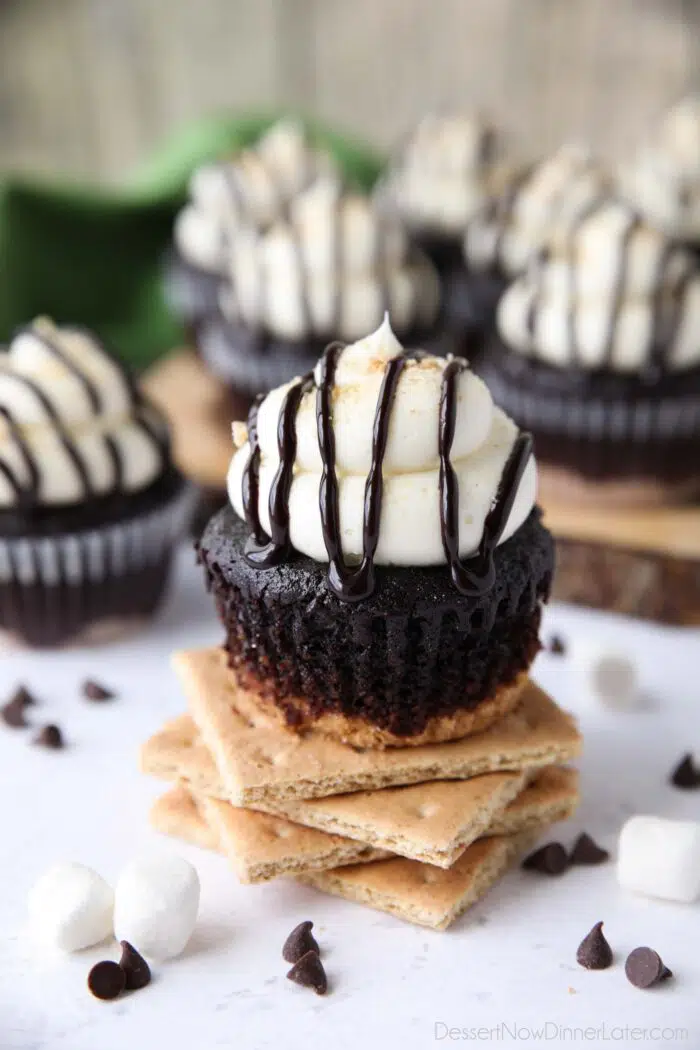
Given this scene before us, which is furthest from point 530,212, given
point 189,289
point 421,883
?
point 421,883

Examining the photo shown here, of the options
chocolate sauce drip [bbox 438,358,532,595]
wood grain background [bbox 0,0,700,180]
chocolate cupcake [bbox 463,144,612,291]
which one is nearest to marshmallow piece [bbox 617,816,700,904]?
chocolate sauce drip [bbox 438,358,532,595]

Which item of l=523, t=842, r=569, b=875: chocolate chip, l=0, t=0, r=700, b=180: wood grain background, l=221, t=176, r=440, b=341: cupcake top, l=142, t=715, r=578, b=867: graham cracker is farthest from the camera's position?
l=0, t=0, r=700, b=180: wood grain background

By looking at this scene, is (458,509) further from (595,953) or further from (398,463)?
(595,953)

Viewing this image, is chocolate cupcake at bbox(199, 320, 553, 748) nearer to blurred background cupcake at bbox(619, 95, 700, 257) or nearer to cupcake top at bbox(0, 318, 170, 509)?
cupcake top at bbox(0, 318, 170, 509)

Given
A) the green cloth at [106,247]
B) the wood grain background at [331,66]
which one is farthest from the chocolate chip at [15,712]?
the wood grain background at [331,66]

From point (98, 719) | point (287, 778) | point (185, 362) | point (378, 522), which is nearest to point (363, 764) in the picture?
point (287, 778)
